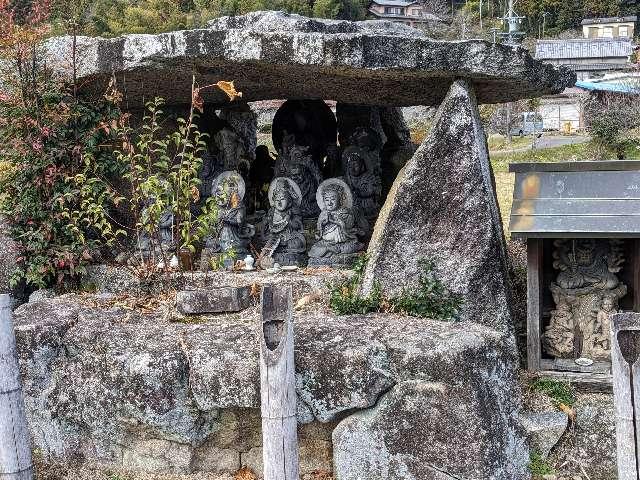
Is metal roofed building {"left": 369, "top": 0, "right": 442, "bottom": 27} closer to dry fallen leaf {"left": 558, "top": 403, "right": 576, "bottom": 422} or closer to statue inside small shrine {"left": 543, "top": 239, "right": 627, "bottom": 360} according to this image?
statue inside small shrine {"left": 543, "top": 239, "right": 627, "bottom": 360}

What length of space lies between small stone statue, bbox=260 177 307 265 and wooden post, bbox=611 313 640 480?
4.36 metres

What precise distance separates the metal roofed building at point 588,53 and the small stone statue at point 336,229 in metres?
28.2

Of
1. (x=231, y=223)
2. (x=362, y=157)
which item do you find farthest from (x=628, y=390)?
(x=362, y=157)

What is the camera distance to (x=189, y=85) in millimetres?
7508

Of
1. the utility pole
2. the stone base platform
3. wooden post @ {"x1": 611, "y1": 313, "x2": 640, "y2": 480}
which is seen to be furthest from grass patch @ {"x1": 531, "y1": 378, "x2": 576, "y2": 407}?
the utility pole

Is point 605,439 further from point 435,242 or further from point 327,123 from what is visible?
point 327,123

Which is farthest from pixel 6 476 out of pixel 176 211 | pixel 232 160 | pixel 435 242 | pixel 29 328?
pixel 232 160

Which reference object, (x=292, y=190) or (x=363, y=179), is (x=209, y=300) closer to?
(x=292, y=190)

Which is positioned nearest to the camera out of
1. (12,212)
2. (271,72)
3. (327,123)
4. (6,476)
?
(6,476)

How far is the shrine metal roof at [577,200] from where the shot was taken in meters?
5.62

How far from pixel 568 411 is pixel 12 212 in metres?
5.85

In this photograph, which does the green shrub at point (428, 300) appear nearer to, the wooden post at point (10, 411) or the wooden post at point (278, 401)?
the wooden post at point (278, 401)

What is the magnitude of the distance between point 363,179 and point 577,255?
320cm

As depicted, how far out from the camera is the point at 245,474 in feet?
17.8
